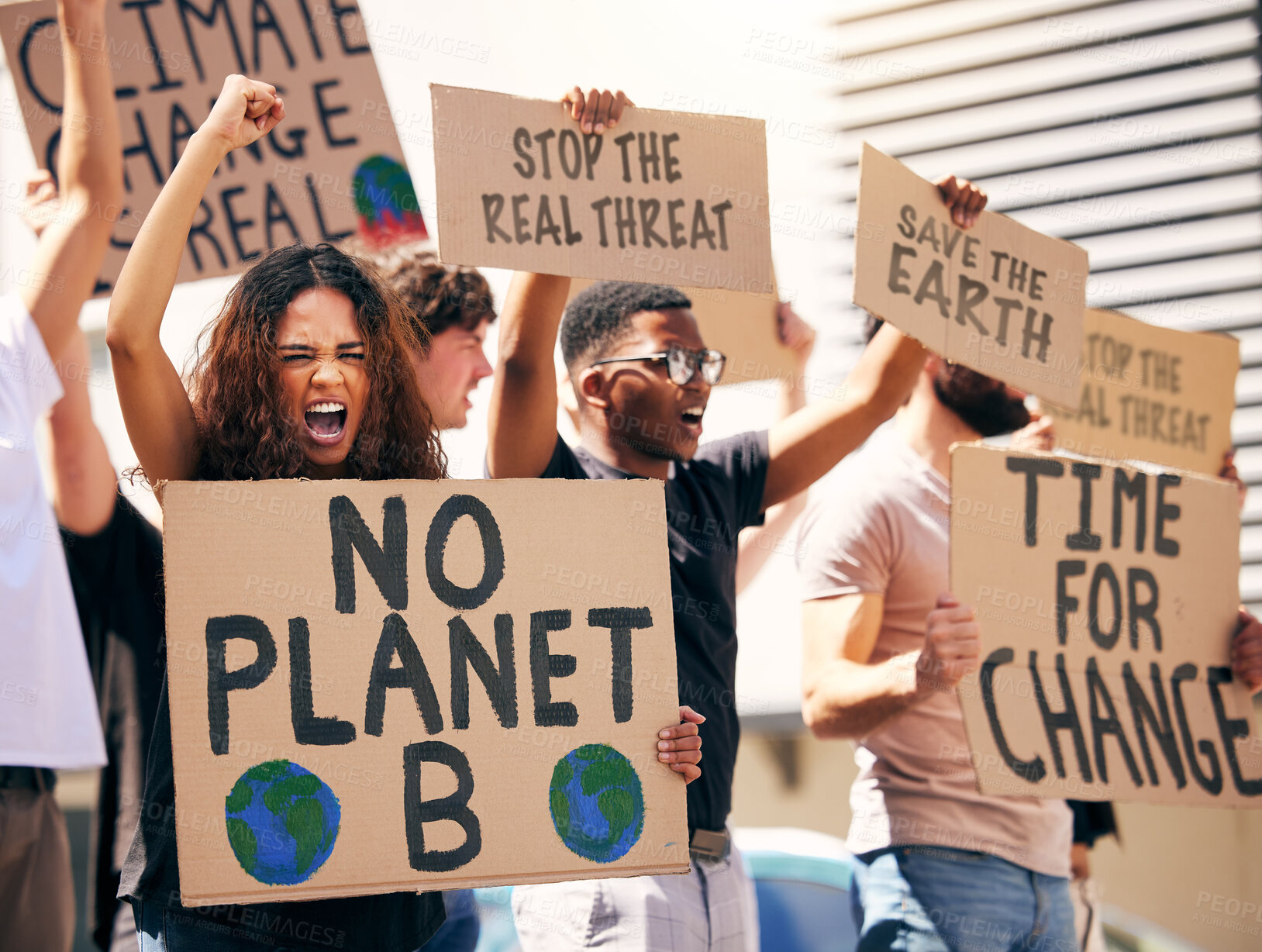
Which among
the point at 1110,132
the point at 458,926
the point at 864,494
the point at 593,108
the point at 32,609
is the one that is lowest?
the point at 458,926

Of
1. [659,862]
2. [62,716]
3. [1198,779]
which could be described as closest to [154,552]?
[62,716]

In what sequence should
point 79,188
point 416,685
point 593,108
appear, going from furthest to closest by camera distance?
point 79,188
point 593,108
point 416,685

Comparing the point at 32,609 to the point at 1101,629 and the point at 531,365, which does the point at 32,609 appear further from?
the point at 1101,629

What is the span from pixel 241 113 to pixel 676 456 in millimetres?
1078

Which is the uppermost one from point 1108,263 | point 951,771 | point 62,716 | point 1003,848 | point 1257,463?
point 1108,263

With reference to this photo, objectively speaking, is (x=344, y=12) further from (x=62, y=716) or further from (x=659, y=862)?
(x=659, y=862)

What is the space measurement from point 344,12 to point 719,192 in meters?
1.20

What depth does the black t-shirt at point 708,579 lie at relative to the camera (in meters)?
2.27

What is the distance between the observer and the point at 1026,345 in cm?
270

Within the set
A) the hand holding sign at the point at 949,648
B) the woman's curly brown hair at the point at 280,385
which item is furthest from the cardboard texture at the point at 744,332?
the woman's curly brown hair at the point at 280,385

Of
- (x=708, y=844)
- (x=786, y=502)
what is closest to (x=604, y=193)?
(x=786, y=502)

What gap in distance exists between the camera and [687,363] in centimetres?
252

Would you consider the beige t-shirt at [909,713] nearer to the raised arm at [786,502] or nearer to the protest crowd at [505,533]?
the protest crowd at [505,533]

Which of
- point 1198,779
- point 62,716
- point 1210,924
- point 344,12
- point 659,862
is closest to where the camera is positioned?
point 659,862
